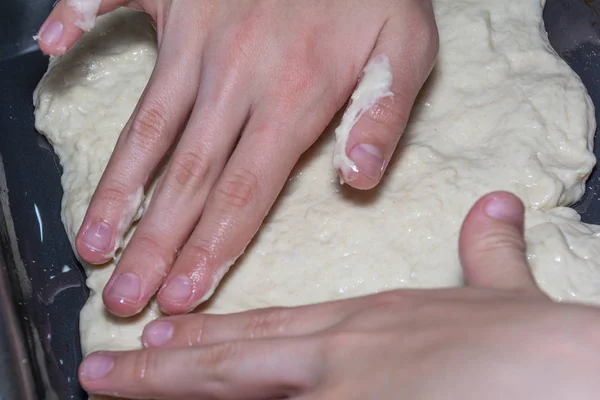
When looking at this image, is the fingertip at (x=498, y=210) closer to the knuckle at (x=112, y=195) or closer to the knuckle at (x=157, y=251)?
the knuckle at (x=157, y=251)

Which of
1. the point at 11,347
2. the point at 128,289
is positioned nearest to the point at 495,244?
the point at 128,289

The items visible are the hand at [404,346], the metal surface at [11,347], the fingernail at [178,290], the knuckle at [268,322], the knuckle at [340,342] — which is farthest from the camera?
the metal surface at [11,347]

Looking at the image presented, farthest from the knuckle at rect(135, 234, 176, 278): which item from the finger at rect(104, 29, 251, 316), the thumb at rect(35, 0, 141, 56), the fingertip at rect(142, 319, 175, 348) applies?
the thumb at rect(35, 0, 141, 56)

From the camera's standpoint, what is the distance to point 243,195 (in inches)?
43.1

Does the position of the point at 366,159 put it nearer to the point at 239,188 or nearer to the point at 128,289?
the point at 239,188

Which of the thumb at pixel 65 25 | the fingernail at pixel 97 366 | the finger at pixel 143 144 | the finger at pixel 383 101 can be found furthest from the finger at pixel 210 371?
the thumb at pixel 65 25

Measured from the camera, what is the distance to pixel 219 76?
1.15 metres

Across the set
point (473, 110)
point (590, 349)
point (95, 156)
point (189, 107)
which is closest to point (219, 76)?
point (189, 107)

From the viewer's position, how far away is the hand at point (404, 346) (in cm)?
67

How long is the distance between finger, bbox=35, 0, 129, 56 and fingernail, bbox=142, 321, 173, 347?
1.87ft

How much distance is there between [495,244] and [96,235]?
634 mm

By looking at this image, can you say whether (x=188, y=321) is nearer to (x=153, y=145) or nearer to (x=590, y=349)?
(x=153, y=145)

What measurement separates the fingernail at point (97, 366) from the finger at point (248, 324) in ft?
0.19

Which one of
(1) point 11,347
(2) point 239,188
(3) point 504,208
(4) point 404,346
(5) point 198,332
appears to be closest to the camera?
(4) point 404,346
